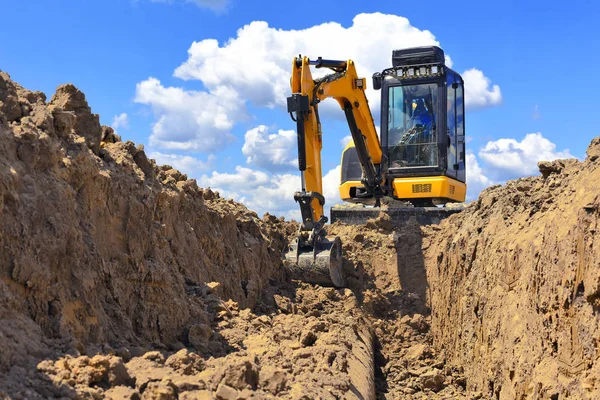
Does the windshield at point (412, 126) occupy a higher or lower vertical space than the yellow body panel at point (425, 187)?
higher

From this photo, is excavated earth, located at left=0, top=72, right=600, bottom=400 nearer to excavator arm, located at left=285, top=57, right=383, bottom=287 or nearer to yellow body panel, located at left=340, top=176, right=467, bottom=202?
excavator arm, located at left=285, top=57, right=383, bottom=287

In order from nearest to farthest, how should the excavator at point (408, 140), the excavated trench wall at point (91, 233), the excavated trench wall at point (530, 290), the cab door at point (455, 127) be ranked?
1. the excavated trench wall at point (91, 233)
2. the excavated trench wall at point (530, 290)
3. the excavator at point (408, 140)
4. the cab door at point (455, 127)

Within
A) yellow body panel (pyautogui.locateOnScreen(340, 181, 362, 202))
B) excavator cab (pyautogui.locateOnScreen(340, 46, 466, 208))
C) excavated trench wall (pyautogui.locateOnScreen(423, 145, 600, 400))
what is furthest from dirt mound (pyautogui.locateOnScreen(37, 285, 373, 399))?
yellow body panel (pyautogui.locateOnScreen(340, 181, 362, 202))

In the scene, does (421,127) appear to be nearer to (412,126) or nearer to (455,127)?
(412,126)

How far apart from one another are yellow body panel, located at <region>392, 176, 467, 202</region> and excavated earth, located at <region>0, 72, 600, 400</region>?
3065 millimetres

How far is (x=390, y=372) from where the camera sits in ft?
30.0

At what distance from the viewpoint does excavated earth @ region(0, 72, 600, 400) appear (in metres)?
4.71

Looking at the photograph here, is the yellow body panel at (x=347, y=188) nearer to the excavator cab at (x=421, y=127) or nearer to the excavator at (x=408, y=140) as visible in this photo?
the excavator at (x=408, y=140)

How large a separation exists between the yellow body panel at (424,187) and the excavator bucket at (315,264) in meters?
3.14

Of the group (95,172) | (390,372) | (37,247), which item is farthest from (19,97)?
(390,372)

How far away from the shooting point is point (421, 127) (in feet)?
43.8

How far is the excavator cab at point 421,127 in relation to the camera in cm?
1312

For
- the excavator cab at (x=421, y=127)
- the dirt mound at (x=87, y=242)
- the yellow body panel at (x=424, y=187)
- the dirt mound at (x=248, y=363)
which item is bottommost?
the dirt mound at (x=248, y=363)

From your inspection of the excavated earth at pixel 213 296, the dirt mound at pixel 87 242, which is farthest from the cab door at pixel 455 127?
the dirt mound at pixel 87 242
